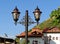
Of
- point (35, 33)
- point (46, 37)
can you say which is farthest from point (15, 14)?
point (35, 33)

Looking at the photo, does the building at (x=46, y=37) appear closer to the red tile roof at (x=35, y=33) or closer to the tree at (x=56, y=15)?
the red tile roof at (x=35, y=33)

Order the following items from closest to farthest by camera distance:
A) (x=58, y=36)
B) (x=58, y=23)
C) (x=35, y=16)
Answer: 1. (x=35, y=16)
2. (x=58, y=36)
3. (x=58, y=23)

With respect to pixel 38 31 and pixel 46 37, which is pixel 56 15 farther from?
pixel 46 37

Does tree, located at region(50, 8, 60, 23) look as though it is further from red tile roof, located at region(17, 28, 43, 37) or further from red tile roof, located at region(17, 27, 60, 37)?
red tile roof, located at region(17, 28, 43, 37)

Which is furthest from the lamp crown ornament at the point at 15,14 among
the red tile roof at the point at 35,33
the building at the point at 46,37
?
the red tile roof at the point at 35,33

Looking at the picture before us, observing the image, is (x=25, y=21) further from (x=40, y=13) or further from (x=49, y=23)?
(x=49, y=23)

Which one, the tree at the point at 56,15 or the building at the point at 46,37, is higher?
the tree at the point at 56,15

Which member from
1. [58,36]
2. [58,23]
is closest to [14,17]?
[58,36]

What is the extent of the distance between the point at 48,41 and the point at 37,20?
53854mm

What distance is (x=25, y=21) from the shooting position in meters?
20.9

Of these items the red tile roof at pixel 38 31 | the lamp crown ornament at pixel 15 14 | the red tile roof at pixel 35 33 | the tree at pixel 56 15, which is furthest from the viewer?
the tree at pixel 56 15

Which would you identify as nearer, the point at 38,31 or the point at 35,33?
the point at 35,33

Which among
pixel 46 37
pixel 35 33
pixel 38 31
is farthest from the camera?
pixel 38 31

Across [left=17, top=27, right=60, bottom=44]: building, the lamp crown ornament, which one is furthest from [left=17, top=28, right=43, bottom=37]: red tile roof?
the lamp crown ornament
